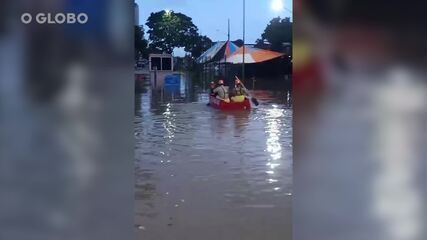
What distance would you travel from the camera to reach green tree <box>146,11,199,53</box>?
220 cm

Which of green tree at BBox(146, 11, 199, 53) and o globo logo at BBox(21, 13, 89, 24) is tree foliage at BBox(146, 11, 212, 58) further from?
o globo logo at BBox(21, 13, 89, 24)

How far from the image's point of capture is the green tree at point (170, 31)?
7.23 feet

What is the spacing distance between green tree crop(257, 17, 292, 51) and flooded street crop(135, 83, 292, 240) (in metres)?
0.81

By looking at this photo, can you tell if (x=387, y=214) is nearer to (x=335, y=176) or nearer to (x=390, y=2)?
(x=335, y=176)

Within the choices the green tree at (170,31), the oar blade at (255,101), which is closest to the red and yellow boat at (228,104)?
the oar blade at (255,101)

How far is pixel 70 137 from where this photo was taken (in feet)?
5.08

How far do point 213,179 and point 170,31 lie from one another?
4.50 feet

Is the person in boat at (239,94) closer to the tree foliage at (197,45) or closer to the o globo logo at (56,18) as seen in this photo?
the tree foliage at (197,45)

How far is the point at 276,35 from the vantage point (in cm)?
266

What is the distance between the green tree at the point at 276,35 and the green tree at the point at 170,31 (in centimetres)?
34

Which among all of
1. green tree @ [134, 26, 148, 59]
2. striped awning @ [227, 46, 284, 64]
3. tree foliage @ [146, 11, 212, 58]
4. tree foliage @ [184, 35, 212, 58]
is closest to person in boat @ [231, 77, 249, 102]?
striped awning @ [227, 46, 284, 64]

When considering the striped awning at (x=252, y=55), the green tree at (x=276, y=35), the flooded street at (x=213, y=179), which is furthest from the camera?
the striped awning at (x=252, y=55)

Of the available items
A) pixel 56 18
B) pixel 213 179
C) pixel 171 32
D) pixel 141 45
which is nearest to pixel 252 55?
pixel 213 179

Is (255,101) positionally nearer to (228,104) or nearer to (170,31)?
(228,104)
